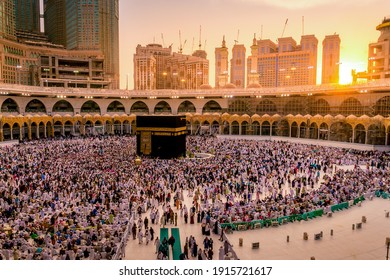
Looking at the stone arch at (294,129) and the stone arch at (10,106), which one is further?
the stone arch at (294,129)

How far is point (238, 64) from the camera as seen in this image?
129750 mm

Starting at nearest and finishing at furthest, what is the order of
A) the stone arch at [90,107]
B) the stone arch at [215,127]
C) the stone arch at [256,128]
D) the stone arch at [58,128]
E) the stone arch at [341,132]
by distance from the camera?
1. the stone arch at [341,132]
2. the stone arch at [58,128]
3. the stone arch at [256,128]
4. the stone arch at [215,127]
5. the stone arch at [90,107]

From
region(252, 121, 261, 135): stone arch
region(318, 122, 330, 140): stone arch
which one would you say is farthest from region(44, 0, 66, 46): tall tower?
region(318, 122, 330, 140): stone arch

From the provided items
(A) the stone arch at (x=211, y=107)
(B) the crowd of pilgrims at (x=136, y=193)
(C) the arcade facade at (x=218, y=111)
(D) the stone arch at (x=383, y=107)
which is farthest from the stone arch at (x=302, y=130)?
Answer: (B) the crowd of pilgrims at (x=136, y=193)

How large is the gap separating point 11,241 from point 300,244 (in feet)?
29.2

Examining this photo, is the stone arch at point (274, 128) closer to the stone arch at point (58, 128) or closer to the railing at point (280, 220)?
the stone arch at point (58, 128)

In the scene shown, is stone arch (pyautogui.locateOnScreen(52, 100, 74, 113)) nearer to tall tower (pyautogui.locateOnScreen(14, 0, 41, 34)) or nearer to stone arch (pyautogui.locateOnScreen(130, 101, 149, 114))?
stone arch (pyautogui.locateOnScreen(130, 101, 149, 114))

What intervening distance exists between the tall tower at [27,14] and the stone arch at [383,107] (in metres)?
128

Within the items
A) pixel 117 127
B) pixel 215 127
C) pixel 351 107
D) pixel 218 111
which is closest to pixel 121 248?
pixel 351 107

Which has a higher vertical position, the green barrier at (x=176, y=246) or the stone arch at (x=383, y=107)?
the stone arch at (x=383, y=107)

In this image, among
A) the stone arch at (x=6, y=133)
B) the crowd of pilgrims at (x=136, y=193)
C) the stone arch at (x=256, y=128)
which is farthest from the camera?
the stone arch at (x=256, y=128)

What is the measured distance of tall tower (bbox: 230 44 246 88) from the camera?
424 feet

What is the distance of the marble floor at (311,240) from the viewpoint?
953cm

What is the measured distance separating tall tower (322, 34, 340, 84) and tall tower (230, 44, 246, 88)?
30.7 metres
